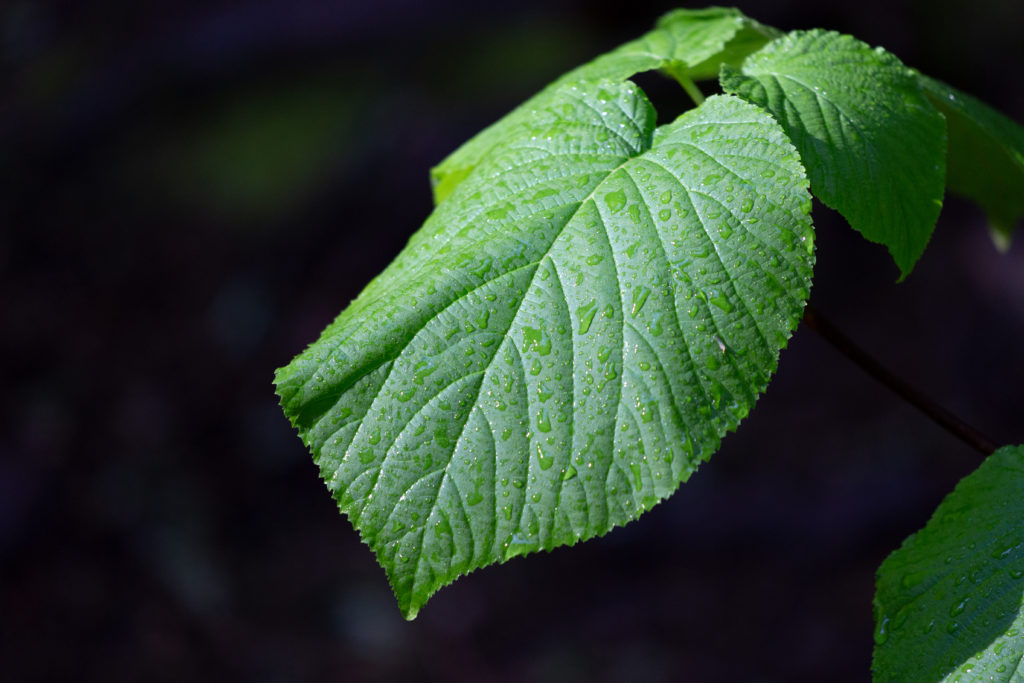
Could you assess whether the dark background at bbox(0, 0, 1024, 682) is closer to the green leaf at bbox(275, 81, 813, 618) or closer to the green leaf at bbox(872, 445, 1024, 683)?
the green leaf at bbox(872, 445, 1024, 683)

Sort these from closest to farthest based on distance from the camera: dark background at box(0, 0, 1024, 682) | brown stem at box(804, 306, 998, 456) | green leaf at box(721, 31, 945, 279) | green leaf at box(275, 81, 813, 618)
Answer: green leaf at box(275, 81, 813, 618), green leaf at box(721, 31, 945, 279), brown stem at box(804, 306, 998, 456), dark background at box(0, 0, 1024, 682)

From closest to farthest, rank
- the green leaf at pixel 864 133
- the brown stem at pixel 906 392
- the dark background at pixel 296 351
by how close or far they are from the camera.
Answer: the green leaf at pixel 864 133 < the brown stem at pixel 906 392 < the dark background at pixel 296 351

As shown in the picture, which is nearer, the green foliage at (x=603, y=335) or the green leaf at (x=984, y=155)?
the green foliage at (x=603, y=335)

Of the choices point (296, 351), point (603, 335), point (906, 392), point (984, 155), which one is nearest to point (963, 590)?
point (906, 392)

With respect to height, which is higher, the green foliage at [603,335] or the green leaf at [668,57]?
the green leaf at [668,57]

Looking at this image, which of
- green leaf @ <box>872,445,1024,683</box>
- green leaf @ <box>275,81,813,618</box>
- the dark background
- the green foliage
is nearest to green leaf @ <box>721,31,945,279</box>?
the green foliage

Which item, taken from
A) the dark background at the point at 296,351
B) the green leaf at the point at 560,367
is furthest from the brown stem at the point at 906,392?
the dark background at the point at 296,351

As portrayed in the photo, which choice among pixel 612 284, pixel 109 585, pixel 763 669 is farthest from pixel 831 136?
pixel 109 585

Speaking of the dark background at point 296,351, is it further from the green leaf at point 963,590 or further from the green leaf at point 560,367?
the green leaf at point 560,367
